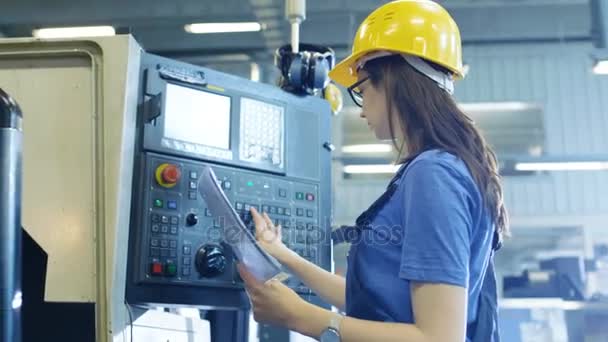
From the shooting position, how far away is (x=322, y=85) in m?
1.59

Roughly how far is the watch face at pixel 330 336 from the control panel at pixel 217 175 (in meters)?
0.28

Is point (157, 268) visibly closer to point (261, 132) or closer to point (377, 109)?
point (261, 132)

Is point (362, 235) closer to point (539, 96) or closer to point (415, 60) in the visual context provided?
point (415, 60)

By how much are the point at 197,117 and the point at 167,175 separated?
0.14 m

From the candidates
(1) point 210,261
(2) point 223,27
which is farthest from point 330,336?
(2) point 223,27

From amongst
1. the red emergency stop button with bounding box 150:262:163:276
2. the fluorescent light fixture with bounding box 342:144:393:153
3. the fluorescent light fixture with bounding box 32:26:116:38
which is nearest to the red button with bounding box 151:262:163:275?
the red emergency stop button with bounding box 150:262:163:276

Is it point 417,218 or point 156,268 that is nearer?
point 417,218

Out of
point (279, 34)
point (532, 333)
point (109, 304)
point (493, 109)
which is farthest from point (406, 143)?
point (493, 109)

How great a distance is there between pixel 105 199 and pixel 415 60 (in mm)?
555

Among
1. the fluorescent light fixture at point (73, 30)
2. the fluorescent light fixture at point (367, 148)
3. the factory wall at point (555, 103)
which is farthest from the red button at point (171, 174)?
the fluorescent light fixture at point (367, 148)

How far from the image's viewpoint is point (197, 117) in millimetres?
1332

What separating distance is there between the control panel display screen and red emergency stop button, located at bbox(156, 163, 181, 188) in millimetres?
60

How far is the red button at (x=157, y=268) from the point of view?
122 centimetres

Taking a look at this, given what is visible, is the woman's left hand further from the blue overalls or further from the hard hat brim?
the hard hat brim
